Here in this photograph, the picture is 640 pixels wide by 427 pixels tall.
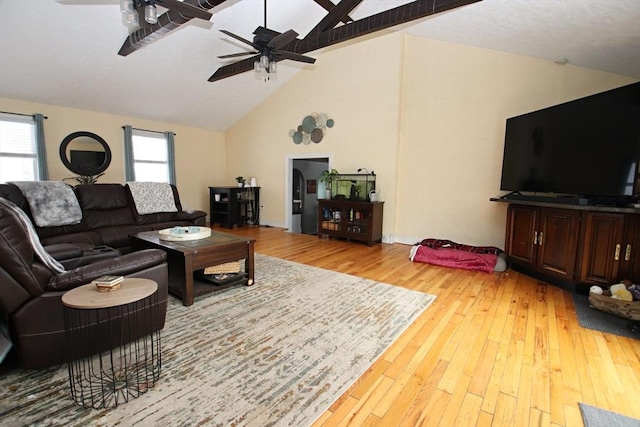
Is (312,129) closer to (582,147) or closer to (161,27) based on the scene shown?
(161,27)

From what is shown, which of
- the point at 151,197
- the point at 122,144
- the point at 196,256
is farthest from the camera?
the point at 122,144

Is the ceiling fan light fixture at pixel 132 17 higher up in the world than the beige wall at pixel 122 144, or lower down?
higher up

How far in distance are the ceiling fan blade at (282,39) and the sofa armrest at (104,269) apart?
2.38 m

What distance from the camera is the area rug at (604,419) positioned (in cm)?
145

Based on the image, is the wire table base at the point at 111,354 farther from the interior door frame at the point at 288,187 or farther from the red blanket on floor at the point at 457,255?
the interior door frame at the point at 288,187

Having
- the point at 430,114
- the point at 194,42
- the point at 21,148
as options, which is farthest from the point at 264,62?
the point at 21,148

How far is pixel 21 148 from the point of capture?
4.87m

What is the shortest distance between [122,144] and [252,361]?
6065 millimetres

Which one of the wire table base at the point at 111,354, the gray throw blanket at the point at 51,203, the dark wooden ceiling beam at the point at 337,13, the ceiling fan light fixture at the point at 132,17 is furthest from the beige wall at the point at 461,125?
the gray throw blanket at the point at 51,203

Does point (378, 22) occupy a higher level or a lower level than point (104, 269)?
higher

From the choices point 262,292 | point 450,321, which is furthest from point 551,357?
point 262,292

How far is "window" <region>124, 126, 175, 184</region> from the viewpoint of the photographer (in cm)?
610

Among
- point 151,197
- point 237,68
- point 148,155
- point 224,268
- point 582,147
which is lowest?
point 224,268

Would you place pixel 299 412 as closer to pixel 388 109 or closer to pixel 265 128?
pixel 388 109
